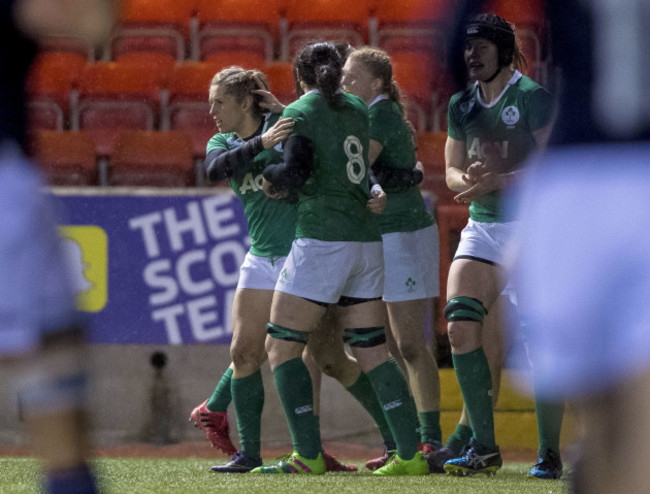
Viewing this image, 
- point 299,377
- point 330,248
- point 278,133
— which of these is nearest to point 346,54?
point 278,133

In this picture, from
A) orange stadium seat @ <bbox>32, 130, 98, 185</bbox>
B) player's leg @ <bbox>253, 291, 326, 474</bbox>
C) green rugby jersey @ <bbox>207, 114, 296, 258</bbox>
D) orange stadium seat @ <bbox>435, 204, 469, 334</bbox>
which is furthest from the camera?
orange stadium seat @ <bbox>32, 130, 98, 185</bbox>

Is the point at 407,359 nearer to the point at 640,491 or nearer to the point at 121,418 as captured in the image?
the point at 121,418

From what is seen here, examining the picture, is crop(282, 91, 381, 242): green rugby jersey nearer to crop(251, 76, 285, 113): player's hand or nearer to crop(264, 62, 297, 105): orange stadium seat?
crop(251, 76, 285, 113): player's hand

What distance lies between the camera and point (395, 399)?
4.42m

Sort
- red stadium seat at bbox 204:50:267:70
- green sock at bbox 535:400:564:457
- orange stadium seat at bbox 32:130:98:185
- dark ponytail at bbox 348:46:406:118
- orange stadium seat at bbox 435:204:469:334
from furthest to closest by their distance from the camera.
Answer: red stadium seat at bbox 204:50:267:70
orange stadium seat at bbox 32:130:98:185
orange stadium seat at bbox 435:204:469:334
dark ponytail at bbox 348:46:406:118
green sock at bbox 535:400:564:457

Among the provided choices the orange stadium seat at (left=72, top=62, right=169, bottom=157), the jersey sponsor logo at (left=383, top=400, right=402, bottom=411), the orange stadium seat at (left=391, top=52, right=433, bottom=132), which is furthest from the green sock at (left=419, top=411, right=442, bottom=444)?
the orange stadium seat at (left=72, top=62, right=169, bottom=157)

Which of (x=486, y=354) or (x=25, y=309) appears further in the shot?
(x=486, y=354)

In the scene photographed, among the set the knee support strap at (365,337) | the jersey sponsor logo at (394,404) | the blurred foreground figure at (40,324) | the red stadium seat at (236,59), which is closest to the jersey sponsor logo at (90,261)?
the knee support strap at (365,337)

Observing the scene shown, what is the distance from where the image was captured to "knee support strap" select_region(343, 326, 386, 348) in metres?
4.43

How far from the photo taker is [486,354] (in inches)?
194

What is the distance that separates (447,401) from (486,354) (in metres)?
1.55

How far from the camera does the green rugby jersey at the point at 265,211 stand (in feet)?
15.8

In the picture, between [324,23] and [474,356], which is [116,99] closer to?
[324,23]

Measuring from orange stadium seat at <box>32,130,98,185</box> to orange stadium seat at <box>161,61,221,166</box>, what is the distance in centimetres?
100
